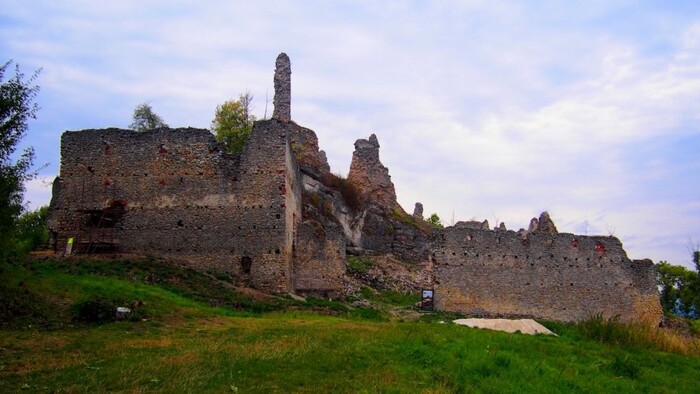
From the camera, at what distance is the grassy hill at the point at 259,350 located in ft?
41.7

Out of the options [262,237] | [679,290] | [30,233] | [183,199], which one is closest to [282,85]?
[183,199]

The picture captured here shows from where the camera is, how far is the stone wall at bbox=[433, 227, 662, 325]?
30.9 m

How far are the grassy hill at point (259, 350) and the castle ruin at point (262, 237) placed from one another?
4630mm

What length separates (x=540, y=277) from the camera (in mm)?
31562

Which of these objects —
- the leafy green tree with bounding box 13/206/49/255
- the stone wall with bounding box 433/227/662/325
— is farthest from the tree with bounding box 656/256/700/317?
the leafy green tree with bounding box 13/206/49/255

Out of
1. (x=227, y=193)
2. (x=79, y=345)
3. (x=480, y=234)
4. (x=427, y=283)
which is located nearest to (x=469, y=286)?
(x=480, y=234)

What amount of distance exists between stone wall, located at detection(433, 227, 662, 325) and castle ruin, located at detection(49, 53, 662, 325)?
0.16 feet

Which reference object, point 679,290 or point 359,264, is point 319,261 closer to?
point 359,264

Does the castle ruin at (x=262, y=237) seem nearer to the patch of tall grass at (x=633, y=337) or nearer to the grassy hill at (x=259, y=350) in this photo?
the grassy hill at (x=259, y=350)

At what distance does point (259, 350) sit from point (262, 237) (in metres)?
14.7

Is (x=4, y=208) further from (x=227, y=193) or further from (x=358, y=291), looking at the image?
(x=358, y=291)

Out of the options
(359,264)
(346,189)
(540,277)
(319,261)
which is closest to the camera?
(540,277)

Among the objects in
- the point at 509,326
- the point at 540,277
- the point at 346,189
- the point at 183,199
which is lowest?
the point at 509,326

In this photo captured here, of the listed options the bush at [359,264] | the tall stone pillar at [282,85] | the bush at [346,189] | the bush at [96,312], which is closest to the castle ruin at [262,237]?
the bush at [359,264]
